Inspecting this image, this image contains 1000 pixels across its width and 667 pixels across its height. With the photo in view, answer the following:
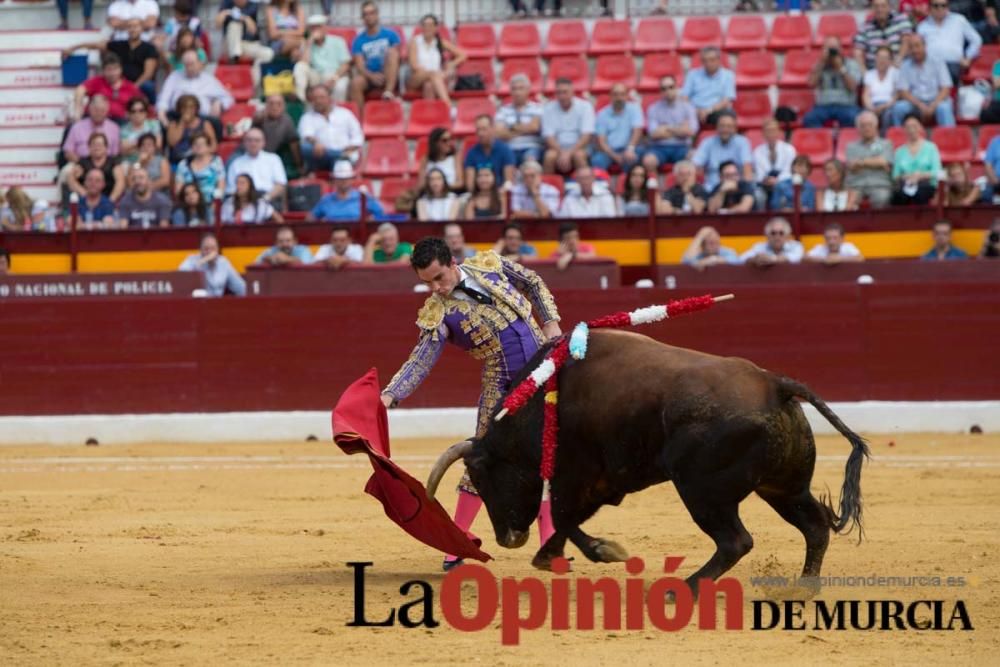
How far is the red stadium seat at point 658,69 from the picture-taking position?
14.3 meters

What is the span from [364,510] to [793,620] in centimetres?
349

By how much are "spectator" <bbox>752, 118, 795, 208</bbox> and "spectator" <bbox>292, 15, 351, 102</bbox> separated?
12.7 feet

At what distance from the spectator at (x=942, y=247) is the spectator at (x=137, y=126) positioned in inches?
244

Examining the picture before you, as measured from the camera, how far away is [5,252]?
12.6 m

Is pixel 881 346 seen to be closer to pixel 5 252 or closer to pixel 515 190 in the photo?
pixel 515 190

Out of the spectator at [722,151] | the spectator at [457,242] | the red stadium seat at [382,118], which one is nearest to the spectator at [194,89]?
the red stadium seat at [382,118]

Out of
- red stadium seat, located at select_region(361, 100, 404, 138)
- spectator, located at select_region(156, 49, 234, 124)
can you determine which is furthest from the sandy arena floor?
spectator, located at select_region(156, 49, 234, 124)

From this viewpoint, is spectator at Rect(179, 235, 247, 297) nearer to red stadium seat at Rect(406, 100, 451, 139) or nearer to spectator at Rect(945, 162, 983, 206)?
red stadium seat at Rect(406, 100, 451, 139)

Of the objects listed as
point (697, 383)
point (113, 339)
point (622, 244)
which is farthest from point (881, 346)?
point (697, 383)

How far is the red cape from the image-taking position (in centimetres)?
613

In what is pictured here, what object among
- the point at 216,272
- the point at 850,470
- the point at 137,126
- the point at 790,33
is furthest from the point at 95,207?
the point at 850,470

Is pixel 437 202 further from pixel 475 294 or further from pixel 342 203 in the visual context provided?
pixel 475 294

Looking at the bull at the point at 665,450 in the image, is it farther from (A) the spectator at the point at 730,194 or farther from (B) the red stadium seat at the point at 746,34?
(B) the red stadium seat at the point at 746,34

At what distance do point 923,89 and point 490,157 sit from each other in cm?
355
